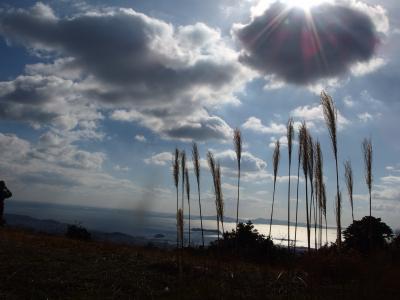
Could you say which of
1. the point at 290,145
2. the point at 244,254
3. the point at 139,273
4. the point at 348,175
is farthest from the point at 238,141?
the point at 244,254

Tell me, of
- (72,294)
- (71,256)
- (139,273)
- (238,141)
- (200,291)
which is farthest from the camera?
(71,256)

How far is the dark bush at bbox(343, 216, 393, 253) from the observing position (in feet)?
44.8

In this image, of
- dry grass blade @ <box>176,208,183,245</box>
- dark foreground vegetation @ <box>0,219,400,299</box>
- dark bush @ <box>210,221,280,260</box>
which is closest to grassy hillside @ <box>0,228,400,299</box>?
dark foreground vegetation @ <box>0,219,400,299</box>

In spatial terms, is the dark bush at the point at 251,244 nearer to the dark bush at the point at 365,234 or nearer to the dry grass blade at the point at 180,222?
the dark bush at the point at 365,234

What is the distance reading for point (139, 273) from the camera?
24.3 ft

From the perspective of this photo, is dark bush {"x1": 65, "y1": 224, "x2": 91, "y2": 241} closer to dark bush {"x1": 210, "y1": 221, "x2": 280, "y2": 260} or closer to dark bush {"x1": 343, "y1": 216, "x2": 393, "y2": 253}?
dark bush {"x1": 210, "y1": 221, "x2": 280, "y2": 260}

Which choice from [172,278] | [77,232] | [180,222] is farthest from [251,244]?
[77,232]

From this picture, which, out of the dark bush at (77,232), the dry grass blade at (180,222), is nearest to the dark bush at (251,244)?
the dry grass blade at (180,222)

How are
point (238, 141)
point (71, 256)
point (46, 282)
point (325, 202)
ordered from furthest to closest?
point (325, 202)
point (71, 256)
point (238, 141)
point (46, 282)

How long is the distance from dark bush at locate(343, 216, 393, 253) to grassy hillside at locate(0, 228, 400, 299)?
5.02 meters

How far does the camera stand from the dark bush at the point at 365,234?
44.8 ft

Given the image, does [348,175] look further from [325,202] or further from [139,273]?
[139,273]

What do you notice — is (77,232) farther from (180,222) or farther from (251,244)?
(180,222)

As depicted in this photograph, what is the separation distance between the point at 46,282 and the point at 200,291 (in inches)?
113
